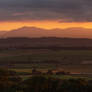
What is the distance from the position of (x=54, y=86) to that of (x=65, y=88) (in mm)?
1202

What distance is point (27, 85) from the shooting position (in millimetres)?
31328

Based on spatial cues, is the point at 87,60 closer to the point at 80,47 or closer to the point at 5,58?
the point at 5,58

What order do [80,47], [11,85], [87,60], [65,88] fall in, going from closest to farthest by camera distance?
[65,88]
[11,85]
[87,60]
[80,47]

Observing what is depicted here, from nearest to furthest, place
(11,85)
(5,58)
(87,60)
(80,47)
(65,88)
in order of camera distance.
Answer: (65,88), (11,85), (87,60), (5,58), (80,47)

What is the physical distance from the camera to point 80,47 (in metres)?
111

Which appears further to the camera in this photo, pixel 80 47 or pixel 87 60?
pixel 80 47

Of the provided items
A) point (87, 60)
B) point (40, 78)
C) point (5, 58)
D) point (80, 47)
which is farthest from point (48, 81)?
point (80, 47)

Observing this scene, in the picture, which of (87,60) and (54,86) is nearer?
(54,86)

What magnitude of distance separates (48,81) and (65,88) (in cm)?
206

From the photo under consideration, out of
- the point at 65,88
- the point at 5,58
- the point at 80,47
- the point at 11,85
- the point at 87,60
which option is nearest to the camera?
the point at 65,88

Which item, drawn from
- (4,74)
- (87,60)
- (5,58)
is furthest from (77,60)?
(4,74)

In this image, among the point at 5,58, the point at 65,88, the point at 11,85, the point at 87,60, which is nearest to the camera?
the point at 65,88

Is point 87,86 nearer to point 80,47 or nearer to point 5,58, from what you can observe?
point 5,58

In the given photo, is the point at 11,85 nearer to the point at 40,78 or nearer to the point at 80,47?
the point at 40,78
